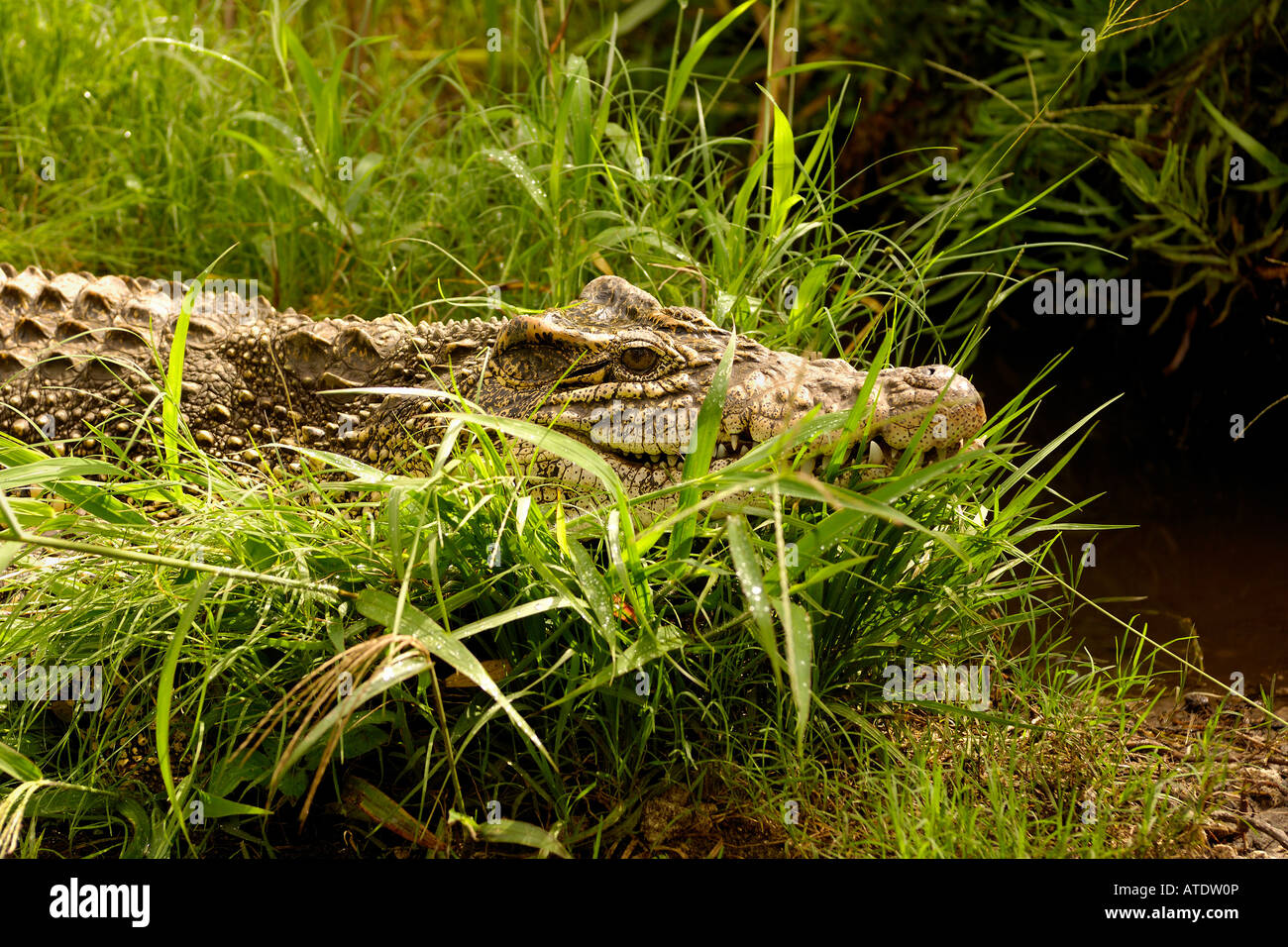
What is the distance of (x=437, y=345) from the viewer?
3.54 m

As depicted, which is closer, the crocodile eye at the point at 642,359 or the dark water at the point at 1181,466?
the crocodile eye at the point at 642,359

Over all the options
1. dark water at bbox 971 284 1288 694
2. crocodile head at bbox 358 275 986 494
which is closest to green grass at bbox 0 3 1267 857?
crocodile head at bbox 358 275 986 494

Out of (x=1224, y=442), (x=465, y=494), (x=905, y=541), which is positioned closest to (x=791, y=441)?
(x=905, y=541)

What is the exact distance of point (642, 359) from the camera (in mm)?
3195
